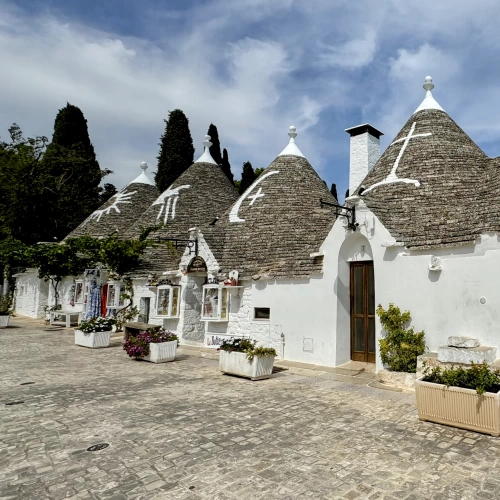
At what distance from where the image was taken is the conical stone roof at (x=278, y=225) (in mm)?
11242

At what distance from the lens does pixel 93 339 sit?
1234 centimetres

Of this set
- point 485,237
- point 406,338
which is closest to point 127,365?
point 406,338

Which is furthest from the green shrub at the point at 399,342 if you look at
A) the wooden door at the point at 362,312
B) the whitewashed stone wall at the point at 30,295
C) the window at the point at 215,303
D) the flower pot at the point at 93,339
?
the whitewashed stone wall at the point at 30,295

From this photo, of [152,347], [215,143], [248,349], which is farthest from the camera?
[215,143]

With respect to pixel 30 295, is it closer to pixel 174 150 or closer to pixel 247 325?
pixel 174 150

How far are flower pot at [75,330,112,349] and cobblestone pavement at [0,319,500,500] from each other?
14.3 ft

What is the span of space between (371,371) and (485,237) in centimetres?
379

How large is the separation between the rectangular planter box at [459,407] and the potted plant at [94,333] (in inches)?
392

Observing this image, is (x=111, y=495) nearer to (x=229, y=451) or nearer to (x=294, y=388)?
(x=229, y=451)

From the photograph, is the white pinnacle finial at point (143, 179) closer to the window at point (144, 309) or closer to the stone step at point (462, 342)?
the window at point (144, 309)

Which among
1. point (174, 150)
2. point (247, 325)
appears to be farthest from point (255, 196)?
point (174, 150)

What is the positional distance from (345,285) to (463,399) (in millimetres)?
4847

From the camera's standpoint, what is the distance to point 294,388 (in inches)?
295

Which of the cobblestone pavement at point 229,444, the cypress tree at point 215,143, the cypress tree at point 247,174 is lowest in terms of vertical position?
the cobblestone pavement at point 229,444
